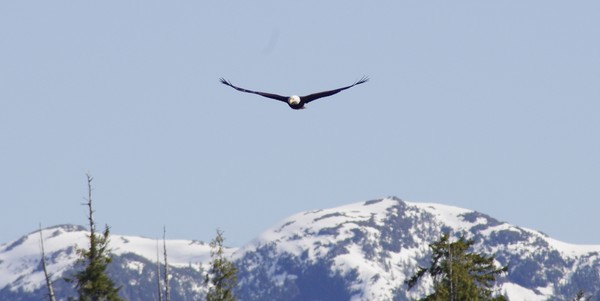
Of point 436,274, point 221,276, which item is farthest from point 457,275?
point 221,276

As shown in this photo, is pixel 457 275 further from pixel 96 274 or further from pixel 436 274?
pixel 96 274

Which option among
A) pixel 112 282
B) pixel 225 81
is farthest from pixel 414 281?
pixel 225 81

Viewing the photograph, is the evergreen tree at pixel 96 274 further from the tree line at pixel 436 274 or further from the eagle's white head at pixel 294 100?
the eagle's white head at pixel 294 100

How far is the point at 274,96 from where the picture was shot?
4031 cm

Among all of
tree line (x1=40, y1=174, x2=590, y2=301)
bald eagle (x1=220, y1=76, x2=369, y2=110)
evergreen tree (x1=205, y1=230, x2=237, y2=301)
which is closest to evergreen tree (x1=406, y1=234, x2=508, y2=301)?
tree line (x1=40, y1=174, x2=590, y2=301)

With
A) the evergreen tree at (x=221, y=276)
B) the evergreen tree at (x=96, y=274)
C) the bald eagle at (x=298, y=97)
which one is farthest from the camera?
the evergreen tree at (x=221, y=276)

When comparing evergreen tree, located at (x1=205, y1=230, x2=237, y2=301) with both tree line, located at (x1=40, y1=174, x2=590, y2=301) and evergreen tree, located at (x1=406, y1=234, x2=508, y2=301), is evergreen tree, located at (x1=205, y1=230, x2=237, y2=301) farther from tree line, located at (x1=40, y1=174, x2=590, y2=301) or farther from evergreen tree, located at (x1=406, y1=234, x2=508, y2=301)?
evergreen tree, located at (x1=406, y1=234, x2=508, y2=301)

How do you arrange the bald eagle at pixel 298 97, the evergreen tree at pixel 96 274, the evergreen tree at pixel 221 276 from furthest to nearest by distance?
1. the evergreen tree at pixel 221 276
2. the evergreen tree at pixel 96 274
3. the bald eagle at pixel 298 97

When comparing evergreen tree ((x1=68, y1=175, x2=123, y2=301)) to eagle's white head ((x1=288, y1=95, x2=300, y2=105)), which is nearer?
eagle's white head ((x1=288, y1=95, x2=300, y2=105))

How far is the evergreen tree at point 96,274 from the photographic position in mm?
72750

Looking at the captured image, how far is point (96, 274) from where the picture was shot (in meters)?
73.3

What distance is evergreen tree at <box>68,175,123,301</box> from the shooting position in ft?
239

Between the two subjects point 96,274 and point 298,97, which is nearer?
point 298,97

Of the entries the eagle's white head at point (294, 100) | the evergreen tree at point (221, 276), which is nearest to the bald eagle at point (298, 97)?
the eagle's white head at point (294, 100)
